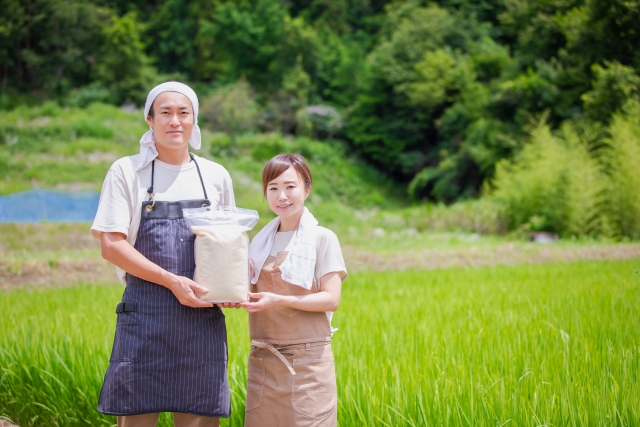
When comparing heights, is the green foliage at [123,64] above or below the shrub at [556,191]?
above

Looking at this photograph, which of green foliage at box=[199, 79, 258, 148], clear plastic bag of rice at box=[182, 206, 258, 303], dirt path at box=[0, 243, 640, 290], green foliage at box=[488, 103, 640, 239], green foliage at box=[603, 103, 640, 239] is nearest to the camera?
clear plastic bag of rice at box=[182, 206, 258, 303]

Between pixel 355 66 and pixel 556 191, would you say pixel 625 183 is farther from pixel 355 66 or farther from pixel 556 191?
pixel 355 66

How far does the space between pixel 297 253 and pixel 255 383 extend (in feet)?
1.46

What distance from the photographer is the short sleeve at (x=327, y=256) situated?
1.86m

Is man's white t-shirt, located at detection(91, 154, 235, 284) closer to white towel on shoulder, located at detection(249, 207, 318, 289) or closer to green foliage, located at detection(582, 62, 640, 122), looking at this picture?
white towel on shoulder, located at detection(249, 207, 318, 289)

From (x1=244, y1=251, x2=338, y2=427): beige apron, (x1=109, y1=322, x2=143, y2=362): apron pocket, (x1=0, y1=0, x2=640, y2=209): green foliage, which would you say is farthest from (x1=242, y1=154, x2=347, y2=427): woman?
(x1=0, y1=0, x2=640, y2=209): green foliage

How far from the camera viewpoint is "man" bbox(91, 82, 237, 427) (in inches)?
71.8

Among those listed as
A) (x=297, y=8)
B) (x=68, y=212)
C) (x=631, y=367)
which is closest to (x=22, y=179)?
(x=68, y=212)

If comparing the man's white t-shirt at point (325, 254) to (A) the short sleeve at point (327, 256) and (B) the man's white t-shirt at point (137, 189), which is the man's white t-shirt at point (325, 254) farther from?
(B) the man's white t-shirt at point (137, 189)

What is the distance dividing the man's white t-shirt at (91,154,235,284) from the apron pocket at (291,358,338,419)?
25.1 inches

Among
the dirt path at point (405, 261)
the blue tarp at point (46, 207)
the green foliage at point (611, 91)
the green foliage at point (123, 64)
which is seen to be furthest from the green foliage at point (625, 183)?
the green foliage at point (123, 64)

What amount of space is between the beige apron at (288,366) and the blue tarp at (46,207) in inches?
416

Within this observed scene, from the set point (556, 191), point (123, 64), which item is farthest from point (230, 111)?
point (556, 191)

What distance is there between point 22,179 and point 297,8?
21.0 metres
